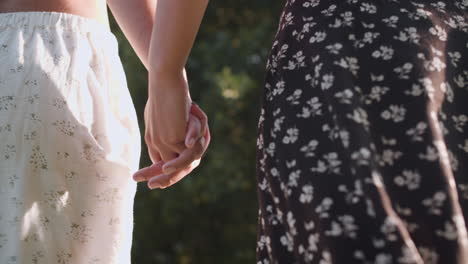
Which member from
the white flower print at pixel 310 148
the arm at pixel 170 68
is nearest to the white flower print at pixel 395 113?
the white flower print at pixel 310 148

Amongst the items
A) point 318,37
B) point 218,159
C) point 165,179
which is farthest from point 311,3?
point 218,159

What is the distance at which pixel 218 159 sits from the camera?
5.86m

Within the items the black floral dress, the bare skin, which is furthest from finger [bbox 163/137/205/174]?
the black floral dress

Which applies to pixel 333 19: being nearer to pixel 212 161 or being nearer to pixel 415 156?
pixel 415 156

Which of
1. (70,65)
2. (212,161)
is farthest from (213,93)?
(70,65)

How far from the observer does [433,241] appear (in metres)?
1.70

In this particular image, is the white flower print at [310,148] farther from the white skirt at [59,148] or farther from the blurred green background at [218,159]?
the blurred green background at [218,159]

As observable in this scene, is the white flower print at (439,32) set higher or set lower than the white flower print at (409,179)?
higher

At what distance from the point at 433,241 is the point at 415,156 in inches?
5.7

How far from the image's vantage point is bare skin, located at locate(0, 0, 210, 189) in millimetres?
2150

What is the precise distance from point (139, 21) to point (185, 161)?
1.53ft

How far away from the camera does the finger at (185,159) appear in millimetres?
2197

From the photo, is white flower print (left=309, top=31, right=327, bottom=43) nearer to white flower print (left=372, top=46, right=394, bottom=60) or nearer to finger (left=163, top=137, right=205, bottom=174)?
white flower print (left=372, top=46, right=394, bottom=60)

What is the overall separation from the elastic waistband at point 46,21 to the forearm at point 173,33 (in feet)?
1.30
